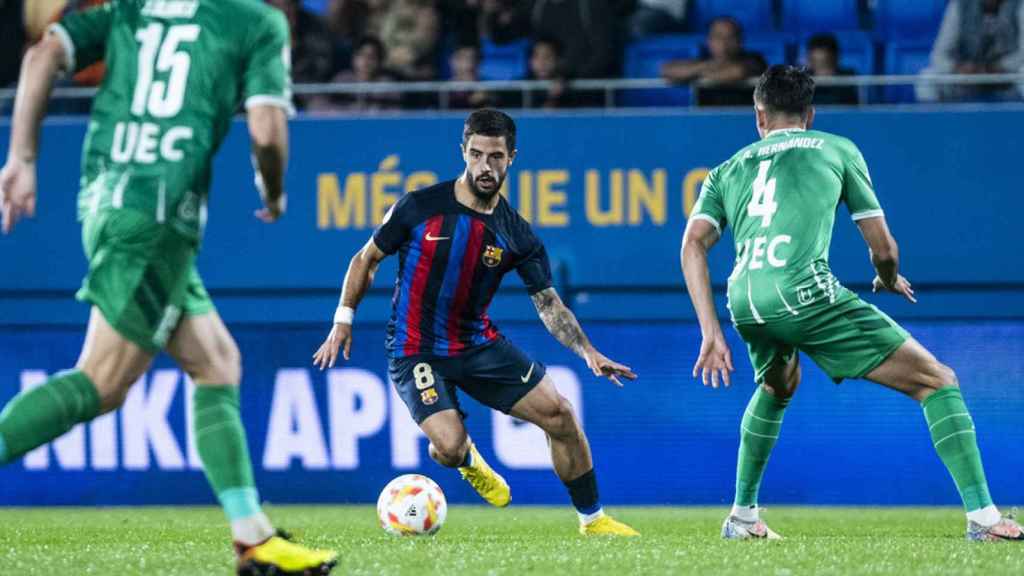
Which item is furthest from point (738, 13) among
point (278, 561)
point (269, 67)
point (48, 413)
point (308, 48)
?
point (48, 413)

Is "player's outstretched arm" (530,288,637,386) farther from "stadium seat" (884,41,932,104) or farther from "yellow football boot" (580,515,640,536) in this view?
"stadium seat" (884,41,932,104)

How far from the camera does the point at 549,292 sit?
822cm

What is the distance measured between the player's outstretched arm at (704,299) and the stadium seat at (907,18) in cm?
592

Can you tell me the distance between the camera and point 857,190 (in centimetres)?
699

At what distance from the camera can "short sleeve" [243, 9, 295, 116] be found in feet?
17.0

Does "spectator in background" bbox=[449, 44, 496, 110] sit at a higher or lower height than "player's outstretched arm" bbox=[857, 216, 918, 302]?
higher

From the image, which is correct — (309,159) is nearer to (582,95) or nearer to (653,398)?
(582,95)

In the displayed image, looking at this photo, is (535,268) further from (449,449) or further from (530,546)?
(530,546)

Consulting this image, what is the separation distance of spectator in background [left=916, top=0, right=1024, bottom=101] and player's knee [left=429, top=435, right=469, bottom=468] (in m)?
5.25

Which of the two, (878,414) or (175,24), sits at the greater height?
(175,24)

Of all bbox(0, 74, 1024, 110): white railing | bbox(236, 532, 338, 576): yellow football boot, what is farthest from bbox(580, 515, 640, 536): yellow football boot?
bbox(0, 74, 1024, 110): white railing

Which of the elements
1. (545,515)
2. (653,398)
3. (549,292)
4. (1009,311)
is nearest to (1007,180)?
(1009,311)

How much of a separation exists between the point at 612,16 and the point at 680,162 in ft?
4.13

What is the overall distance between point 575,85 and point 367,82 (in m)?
1.55
